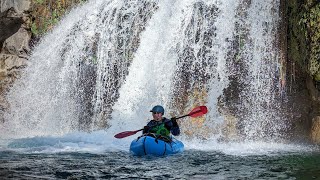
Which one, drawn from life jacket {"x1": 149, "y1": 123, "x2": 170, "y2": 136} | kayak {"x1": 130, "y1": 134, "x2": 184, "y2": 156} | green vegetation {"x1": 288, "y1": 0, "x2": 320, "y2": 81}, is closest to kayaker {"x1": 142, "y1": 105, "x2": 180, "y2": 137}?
life jacket {"x1": 149, "y1": 123, "x2": 170, "y2": 136}

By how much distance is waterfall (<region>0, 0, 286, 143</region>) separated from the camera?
14125 millimetres

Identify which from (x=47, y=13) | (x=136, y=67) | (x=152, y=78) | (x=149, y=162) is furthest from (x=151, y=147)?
(x=47, y=13)

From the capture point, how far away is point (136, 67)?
15.4 m

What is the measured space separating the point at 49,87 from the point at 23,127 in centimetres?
165

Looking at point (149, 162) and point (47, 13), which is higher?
point (47, 13)

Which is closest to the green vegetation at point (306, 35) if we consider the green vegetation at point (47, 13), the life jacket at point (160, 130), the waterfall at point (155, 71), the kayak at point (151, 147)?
the waterfall at point (155, 71)

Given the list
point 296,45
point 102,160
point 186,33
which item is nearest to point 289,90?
point 296,45

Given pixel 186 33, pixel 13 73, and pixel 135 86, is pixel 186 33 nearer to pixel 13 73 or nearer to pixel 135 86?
pixel 135 86

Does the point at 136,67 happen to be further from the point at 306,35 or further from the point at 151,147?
the point at 151,147

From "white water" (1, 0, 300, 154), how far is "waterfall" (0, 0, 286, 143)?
3 cm

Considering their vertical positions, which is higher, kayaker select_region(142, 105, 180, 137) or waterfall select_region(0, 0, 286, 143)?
waterfall select_region(0, 0, 286, 143)

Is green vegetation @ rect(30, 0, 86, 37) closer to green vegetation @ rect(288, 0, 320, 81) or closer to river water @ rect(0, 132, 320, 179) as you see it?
river water @ rect(0, 132, 320, 179)

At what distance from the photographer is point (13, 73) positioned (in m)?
16.6

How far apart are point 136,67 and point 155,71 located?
0.76m
